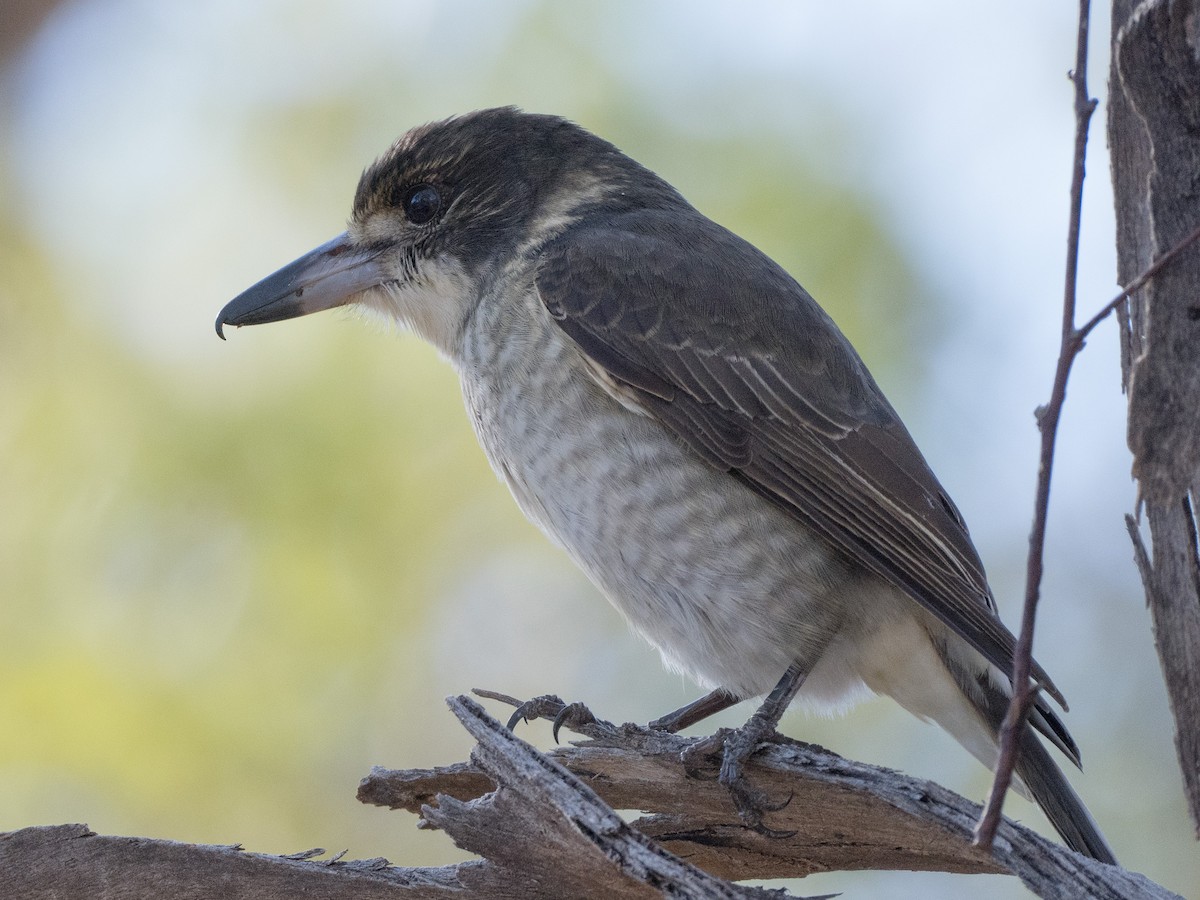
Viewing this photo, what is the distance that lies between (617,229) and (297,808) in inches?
91.5

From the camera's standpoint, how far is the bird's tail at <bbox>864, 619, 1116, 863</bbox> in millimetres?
2977

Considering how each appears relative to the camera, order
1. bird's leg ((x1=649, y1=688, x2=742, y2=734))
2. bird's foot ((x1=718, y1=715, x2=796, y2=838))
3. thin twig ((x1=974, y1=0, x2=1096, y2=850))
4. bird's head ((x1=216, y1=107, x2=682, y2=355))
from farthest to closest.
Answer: bird's head ((x1=216, y1=107, x2=682, y2=355))
bird's leg ((x1=649, y1=688, x2=742, y2=734))
bird's foot ((x1=718, y1=715, x2=796, y2=838))
thin twig ((x1=974, y1=0, x2=1096, y2=850))

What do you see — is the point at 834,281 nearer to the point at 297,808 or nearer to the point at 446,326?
the point at 446,326

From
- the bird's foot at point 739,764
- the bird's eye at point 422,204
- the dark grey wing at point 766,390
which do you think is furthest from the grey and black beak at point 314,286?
the bird's foot at point 739,764

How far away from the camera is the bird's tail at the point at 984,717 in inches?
117

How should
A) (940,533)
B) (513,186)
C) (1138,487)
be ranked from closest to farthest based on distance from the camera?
(1138,487) → (940,533) → (513,186)

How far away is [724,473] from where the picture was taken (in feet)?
10.4

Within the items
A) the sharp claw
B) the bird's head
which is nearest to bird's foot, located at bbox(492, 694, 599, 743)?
the sharp claw

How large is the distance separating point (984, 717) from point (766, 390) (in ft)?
3.02

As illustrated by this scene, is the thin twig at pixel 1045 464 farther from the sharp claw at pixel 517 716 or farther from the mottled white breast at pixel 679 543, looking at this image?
the sharp claw at pixel 517 716

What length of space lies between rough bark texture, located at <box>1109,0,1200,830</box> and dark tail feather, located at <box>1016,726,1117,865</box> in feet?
2.48

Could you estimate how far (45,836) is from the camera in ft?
8.18

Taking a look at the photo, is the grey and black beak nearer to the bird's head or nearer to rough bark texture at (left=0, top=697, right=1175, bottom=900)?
the bird's head

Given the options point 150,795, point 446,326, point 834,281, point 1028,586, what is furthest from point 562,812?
point 834,281
